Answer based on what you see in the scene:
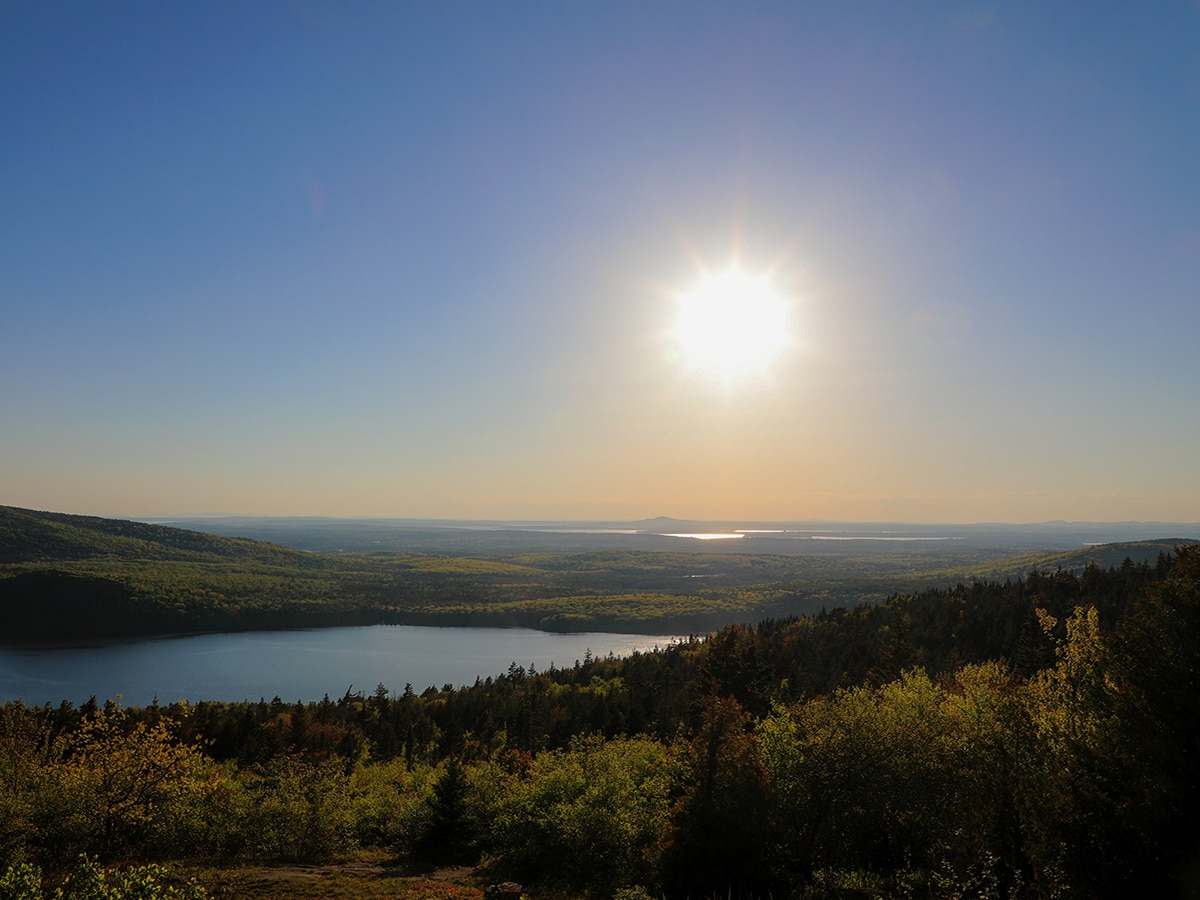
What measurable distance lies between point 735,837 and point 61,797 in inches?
1523

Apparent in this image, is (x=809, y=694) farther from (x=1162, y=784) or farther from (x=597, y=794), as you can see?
(x=1162, y=784)

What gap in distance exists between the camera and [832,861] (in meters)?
32.0

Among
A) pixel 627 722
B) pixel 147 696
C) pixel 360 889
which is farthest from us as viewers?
pixel 147 696

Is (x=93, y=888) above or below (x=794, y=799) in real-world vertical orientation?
above

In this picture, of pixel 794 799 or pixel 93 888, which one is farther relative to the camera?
pixel 794 799

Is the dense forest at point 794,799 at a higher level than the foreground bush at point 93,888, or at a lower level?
lower

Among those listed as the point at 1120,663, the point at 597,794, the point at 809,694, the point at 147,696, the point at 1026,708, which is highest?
the point at 1120,663

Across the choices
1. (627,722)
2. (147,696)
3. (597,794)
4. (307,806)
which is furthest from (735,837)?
(147,696)

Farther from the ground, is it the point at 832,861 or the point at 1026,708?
the point at 1026,708

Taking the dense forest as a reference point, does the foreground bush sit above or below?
above

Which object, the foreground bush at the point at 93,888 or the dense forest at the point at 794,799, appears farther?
the dense forest at the point at 794,799

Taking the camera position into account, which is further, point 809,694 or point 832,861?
point 809,694

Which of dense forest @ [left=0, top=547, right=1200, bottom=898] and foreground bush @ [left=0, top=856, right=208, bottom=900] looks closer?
foreground bush @ [left=0, top=856, right=208, bottom=900]

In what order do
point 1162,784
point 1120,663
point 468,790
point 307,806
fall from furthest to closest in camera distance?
point 468,790 < point 307,806 < point 1120,663 < point 1162,784
